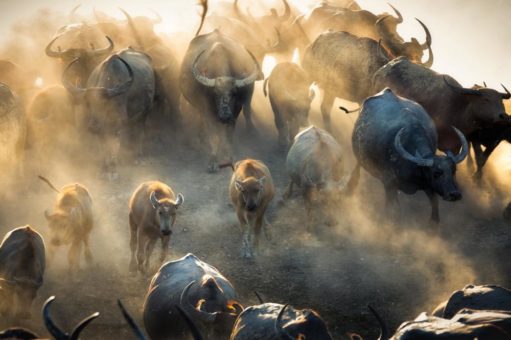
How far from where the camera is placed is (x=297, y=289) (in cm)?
1316

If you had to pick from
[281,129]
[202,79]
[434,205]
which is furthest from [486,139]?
[202,79]

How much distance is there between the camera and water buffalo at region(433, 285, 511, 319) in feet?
28.0

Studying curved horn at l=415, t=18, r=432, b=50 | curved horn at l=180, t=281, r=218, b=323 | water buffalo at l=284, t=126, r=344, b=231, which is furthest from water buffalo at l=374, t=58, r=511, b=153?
curved horn at l=180, t=281, r=218, b=323

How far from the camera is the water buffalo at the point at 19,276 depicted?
11117mm

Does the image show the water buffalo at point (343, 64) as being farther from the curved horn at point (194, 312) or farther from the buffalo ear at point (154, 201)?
the curved horn at point (194, 312)

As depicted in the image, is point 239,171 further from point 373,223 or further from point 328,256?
point 373,223

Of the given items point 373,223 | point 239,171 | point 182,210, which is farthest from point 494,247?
point 182,210

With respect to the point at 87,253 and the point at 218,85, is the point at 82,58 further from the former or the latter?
the point at 87,253

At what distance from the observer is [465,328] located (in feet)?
22.4

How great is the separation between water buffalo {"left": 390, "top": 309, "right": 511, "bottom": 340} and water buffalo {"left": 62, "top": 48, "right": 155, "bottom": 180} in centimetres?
1183

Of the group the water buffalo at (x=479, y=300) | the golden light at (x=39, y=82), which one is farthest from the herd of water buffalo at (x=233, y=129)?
the golden light at (x=39, y=82)

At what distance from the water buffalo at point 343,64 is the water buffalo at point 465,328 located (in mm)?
12269

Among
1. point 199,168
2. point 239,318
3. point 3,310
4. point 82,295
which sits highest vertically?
point 239,318

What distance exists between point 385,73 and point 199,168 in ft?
18.8
